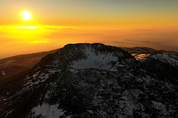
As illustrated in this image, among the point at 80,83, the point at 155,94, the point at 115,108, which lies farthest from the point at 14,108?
the point at 155,94

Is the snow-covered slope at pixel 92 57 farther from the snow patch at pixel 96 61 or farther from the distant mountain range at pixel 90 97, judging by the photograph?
the distant mountain range at pixel 90 97

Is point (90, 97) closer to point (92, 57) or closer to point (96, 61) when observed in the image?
point (96, 61)

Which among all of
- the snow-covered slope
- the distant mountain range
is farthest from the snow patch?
the distant mountain range

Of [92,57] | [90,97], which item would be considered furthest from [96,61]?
[90,97]

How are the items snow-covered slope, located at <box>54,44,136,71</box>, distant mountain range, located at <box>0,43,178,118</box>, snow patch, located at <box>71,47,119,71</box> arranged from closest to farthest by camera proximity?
distant mountain range, located at <box>0,43,178,118</box> → snow-covered slope, located at <box>54,44,136,71</box> → snow patch, located at <box>71,47,119,71</box>

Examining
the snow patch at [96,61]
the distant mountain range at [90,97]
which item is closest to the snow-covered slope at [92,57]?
the snow patch at [96,61]

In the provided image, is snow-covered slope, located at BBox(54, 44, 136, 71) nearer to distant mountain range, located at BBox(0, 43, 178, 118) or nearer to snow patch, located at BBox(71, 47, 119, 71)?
snow patch, located at BBox(71, 47, 119, 71)

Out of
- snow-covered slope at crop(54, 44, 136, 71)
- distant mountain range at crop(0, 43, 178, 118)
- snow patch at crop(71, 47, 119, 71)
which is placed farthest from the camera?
snow patch at crop(71, 47, 119, 71)

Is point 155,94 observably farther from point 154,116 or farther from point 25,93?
point 25,93

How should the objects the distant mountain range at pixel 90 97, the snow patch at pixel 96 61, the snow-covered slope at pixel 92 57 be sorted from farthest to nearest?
the snow patch at pixel 96 61, the snow-covered slope at pixel 92 57, the distant mountain range at pixel 90 97

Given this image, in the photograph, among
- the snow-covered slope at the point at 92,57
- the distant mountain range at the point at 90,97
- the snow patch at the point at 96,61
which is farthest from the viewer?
the snow patch at the point at 96,61

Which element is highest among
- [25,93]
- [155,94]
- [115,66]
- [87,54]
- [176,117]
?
[87,54]
